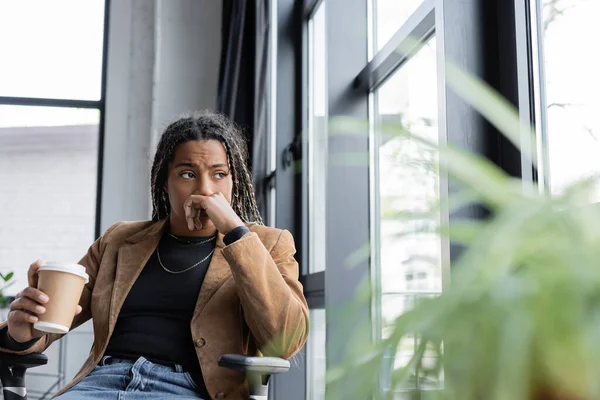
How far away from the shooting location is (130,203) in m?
4.38

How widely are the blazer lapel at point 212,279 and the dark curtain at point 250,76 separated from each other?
1.64m

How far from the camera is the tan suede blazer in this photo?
1.63m

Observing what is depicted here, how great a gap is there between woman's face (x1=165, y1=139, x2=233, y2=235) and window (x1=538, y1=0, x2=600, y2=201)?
88cm

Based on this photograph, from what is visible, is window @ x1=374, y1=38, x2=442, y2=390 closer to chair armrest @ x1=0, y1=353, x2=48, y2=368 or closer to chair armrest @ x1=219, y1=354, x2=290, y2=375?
chair armrest @ x1=219, y1=354, x2=290, y2=375

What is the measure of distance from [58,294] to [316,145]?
1737 millimetres

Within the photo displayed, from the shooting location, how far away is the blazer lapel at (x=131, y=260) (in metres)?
1.83

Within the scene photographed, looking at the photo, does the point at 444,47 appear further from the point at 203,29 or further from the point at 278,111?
the point at 203,29

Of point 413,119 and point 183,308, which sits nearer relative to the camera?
point 183,308

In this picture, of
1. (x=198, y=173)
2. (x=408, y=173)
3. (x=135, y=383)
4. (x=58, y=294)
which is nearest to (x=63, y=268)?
(x=58, y=294)

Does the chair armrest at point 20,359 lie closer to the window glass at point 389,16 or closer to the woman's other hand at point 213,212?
the woman's other hand at point 213,212

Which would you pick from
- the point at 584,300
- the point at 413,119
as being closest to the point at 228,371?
the point at 413,119

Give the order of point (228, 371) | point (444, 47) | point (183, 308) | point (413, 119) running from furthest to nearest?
point (413, 119) < point (183, 308) < point (228, 371) < point (444, 47)

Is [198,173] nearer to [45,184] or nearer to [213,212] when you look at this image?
[213,212]

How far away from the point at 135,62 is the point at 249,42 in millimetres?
833
